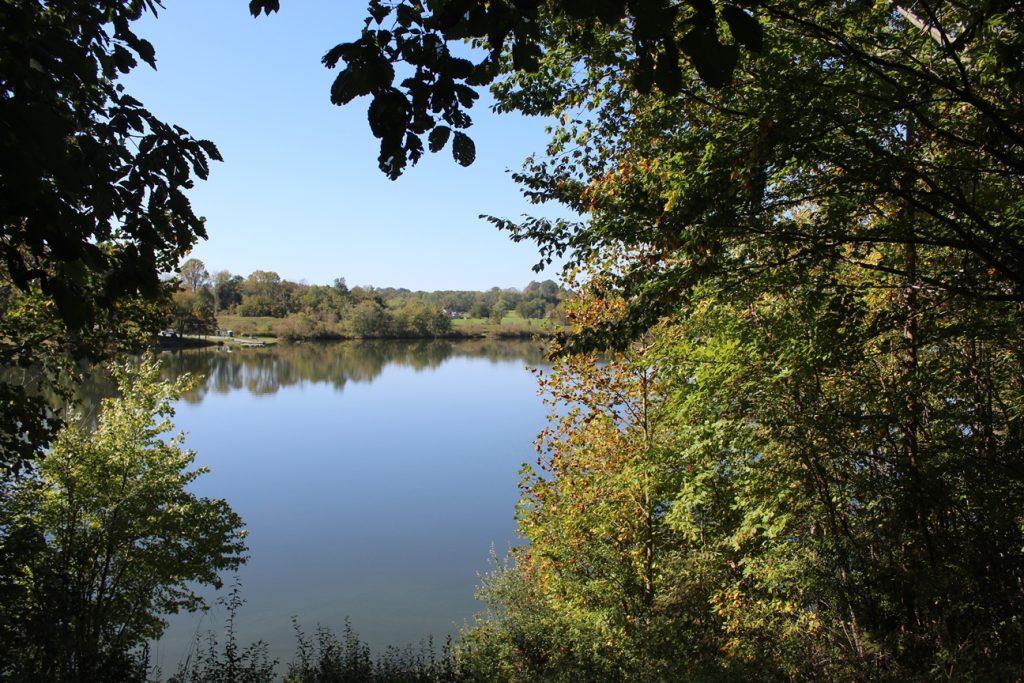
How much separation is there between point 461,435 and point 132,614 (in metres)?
23.2

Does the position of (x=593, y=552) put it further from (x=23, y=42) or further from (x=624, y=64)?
(x=23, y=42)

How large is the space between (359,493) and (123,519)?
560 inches

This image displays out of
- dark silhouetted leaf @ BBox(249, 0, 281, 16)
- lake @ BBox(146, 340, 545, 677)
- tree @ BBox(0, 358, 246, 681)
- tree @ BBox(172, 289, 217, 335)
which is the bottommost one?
lake @ BBox(146, 340, 545, 677)

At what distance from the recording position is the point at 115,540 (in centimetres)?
827

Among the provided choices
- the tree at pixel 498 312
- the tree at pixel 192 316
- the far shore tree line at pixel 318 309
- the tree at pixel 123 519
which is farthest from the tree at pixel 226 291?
the tree at pixel 123 519

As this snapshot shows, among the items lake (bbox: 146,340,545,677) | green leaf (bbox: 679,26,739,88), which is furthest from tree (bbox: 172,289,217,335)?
green leaf (bbox: 679,26,739,88)

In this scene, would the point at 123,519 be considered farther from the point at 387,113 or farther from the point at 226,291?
the point at 226,291

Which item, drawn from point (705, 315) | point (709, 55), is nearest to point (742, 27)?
point (709, 55)

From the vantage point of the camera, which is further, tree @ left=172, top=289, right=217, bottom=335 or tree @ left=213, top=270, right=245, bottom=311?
tree @ left=213, top=270, right=245, bottom=311

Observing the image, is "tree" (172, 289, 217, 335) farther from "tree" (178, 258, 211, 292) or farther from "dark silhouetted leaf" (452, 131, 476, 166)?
"dark silhouetted leaf" (452, 131, 476, 166)

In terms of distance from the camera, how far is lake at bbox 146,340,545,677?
13930mm

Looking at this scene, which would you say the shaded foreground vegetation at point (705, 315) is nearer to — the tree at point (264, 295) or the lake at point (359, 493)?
the lake at point (359, 493)

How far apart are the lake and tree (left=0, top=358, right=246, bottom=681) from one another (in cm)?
330

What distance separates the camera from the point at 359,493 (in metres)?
22.3
